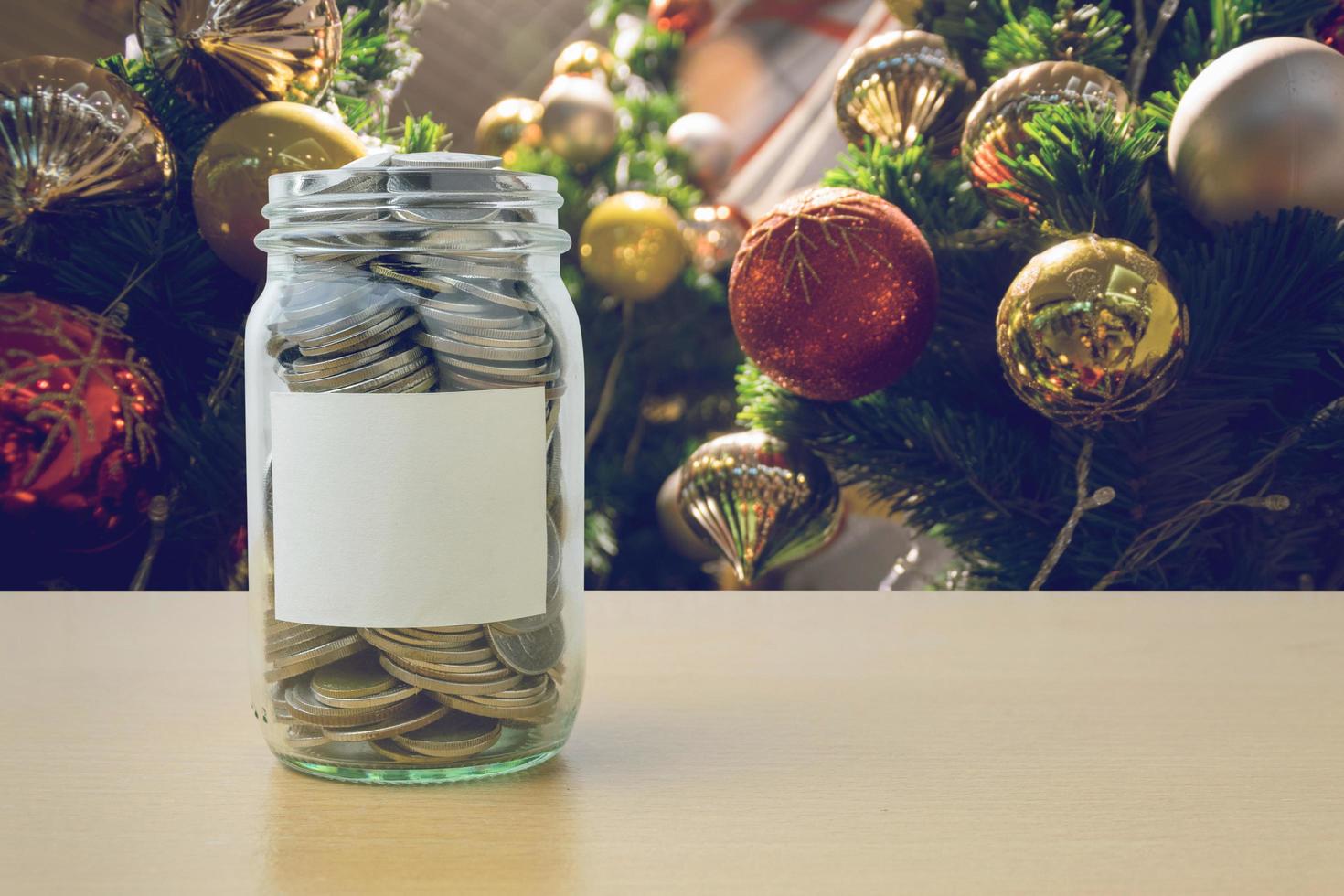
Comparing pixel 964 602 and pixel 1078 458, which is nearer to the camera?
pixel 964 602

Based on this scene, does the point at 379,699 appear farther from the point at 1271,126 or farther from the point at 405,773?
the point at 1271,126

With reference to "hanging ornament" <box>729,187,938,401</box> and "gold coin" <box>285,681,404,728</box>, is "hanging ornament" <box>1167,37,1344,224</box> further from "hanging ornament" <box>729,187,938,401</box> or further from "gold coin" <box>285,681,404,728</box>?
"gold coin" <box>285,681,404,728</box>

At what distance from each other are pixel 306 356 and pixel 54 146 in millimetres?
454

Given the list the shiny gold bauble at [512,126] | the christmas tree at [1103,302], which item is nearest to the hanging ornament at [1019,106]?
the christmas tree at [1103,302]

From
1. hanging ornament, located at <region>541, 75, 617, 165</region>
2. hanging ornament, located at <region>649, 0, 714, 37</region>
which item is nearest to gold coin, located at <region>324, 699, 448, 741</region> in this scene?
hanging ornament, located at <region>541, 75, 617, 165</region>

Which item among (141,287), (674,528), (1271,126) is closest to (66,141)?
(141,287)

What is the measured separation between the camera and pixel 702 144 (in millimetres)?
1222

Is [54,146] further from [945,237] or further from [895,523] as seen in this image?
[895,523]

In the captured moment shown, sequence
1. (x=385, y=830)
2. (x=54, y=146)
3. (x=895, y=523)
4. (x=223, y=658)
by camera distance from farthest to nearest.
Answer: (x=895, y=523)
(x=54, y=146)
(x=223, y=658)
(x=385, y=830)

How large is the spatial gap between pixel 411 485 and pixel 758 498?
0.46 meters

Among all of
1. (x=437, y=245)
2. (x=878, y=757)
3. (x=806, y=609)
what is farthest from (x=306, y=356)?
(x=806, y=609)

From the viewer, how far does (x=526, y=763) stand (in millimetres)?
314

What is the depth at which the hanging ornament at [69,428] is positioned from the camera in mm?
646

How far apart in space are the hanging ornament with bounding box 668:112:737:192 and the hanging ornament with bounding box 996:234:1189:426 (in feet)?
2.16
